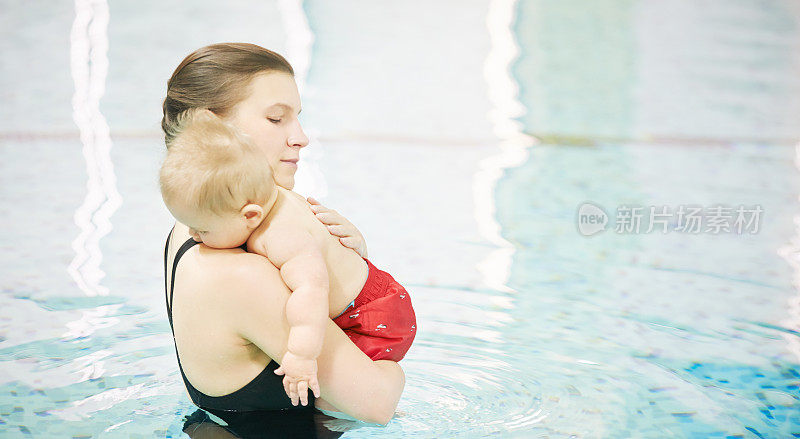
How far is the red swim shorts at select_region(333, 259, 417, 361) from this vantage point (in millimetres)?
1831

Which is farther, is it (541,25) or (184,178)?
(541,25)

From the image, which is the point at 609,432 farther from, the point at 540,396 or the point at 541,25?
the point at 541,25

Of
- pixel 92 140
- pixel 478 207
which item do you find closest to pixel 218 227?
pixel 478 207

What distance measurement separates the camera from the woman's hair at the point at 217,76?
1.70m

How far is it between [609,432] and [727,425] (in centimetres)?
34

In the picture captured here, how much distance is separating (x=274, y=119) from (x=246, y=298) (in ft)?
1.21

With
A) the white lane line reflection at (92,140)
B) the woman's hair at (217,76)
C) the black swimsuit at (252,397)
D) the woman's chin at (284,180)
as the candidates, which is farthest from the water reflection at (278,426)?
the white lane line reflection at (92,140)

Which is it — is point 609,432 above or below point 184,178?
below

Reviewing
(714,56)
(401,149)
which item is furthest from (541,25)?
(401,149)

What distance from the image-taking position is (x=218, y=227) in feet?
5.20

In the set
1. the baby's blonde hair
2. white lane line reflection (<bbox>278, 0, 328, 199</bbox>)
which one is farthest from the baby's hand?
white lane line reflection (<bbox>278, 0, 328, 199</bbox>)

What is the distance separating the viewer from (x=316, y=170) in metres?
5.65

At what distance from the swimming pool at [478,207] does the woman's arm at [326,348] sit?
13cm

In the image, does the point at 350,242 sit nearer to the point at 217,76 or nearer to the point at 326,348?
the point at 326,348
